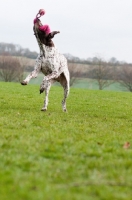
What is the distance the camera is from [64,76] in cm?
1475

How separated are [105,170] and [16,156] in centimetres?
144

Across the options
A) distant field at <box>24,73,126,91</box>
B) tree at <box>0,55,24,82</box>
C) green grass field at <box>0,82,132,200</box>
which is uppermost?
tree at <box>0,55,24,82</box>

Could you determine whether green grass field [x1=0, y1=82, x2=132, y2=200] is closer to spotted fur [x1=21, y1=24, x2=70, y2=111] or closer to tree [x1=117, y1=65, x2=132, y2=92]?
spotted fur [x1=21, y1=24, x2=70, y2=111]

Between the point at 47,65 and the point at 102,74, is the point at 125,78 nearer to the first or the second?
the point at 102,74

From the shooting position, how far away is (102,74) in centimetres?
7756

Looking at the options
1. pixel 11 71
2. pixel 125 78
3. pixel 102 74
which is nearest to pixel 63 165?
pixel 102 74

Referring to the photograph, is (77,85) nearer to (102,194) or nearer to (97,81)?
(97,81)

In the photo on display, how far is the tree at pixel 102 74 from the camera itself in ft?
254

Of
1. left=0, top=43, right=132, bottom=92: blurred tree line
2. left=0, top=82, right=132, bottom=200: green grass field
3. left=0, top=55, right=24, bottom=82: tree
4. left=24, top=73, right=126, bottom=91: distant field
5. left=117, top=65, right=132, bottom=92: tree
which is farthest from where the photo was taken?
left=117, top=65, right=132, bottom=92: tree

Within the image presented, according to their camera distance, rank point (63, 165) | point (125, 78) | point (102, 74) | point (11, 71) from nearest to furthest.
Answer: point (63, 165) < point (102, 74) < point (11, 71) < point (125, 78)

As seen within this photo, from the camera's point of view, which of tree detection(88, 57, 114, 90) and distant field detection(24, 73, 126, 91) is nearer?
tree detection(88, 57, 114, 90)

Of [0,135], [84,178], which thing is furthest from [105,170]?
[0,135]

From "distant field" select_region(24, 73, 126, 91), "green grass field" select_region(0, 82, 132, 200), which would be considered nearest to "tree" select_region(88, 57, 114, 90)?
"distant field" select_region(24, 73, 126, 91)

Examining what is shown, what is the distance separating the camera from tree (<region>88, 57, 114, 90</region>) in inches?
3051
